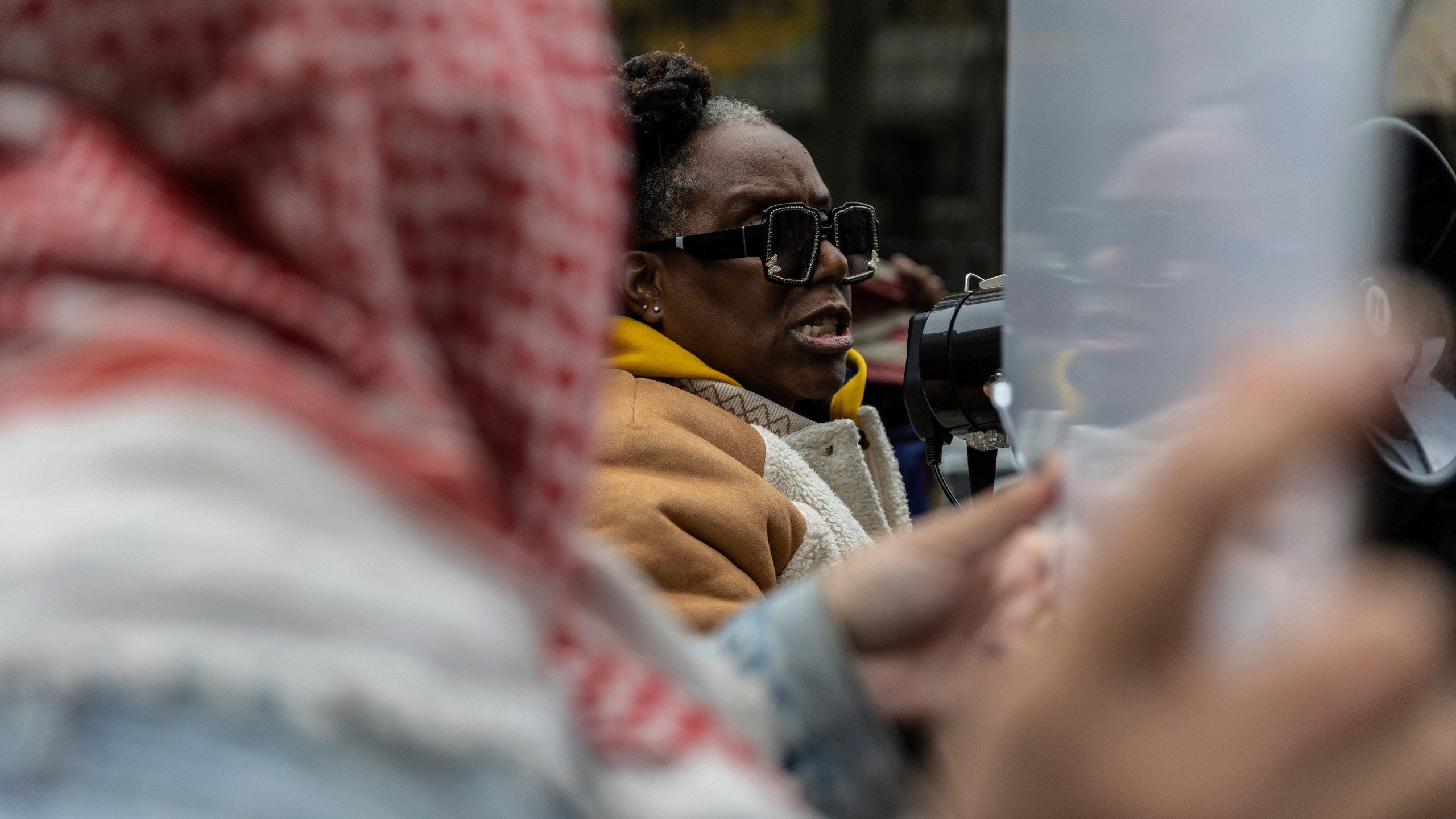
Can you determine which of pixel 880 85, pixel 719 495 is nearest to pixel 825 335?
pixel 719 495

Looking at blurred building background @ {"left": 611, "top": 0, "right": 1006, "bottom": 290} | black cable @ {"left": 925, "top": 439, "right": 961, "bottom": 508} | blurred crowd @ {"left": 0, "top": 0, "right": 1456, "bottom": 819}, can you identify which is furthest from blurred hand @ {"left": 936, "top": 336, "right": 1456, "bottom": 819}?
blurred building background @ {"left": 611, "top": 0, "right": 1006, "bottom": 290}

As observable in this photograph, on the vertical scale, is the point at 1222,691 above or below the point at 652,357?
above

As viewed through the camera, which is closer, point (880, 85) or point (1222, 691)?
point (1222, 691)

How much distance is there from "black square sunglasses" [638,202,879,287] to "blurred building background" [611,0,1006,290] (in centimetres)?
505

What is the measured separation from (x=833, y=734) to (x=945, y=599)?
0.13 meters

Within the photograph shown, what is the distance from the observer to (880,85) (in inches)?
335

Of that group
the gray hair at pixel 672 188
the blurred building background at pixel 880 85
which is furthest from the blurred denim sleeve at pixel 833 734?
the blurred building background at pixel 880 85

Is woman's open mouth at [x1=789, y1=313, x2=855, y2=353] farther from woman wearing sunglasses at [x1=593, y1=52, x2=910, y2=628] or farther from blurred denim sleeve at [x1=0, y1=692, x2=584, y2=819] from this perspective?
blurred denim sleeve at [x1=0, y1=692, x2=584, y2=819]

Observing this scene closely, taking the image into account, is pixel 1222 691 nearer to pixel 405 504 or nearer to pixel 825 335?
pixel 405 504

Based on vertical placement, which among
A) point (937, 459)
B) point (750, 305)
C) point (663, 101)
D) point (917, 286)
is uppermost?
point (663, 101)

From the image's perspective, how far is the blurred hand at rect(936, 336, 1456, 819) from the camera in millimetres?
471

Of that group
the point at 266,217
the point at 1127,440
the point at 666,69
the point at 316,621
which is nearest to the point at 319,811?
the point at 316,621

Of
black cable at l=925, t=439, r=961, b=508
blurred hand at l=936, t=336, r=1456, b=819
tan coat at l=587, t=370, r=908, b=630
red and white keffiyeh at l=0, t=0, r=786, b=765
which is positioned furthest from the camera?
black cable at l=925, t=439, r=961, b=508

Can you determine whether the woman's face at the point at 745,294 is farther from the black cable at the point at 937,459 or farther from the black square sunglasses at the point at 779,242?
the black cable at the point at 937,459
